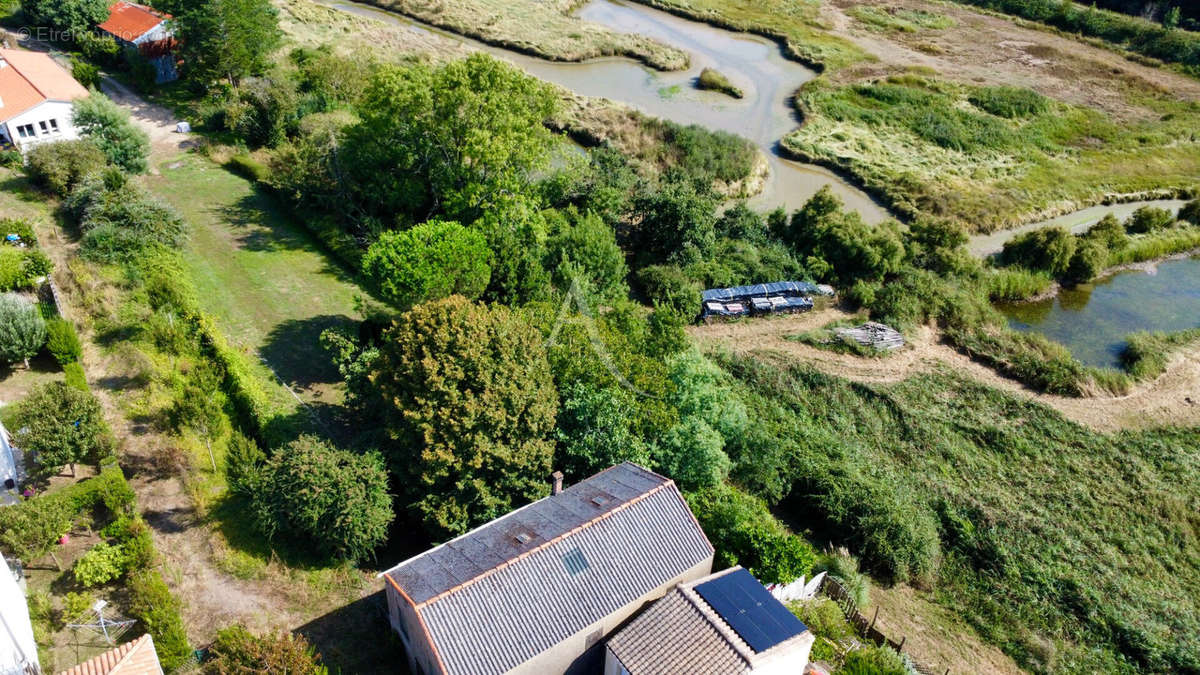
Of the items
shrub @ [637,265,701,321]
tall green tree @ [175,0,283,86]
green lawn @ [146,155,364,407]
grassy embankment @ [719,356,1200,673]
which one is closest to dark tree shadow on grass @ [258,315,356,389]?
green lawn @ [146,155,364,407]

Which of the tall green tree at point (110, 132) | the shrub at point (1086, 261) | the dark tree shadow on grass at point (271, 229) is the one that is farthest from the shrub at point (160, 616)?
the shrub at point (1086, 261)

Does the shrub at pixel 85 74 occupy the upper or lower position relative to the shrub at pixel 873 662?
upper

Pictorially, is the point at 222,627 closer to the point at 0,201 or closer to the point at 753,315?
the point at 753,315

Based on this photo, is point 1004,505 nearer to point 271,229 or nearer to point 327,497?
point 327,497

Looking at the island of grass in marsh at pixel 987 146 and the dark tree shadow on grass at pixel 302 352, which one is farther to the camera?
the island of grass in marsh at pixel 987 146

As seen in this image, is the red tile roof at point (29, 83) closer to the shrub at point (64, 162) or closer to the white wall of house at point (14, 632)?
the shrub at point (64, 162)

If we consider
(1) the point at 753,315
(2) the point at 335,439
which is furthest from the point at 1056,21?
(2) the point at 335,439
